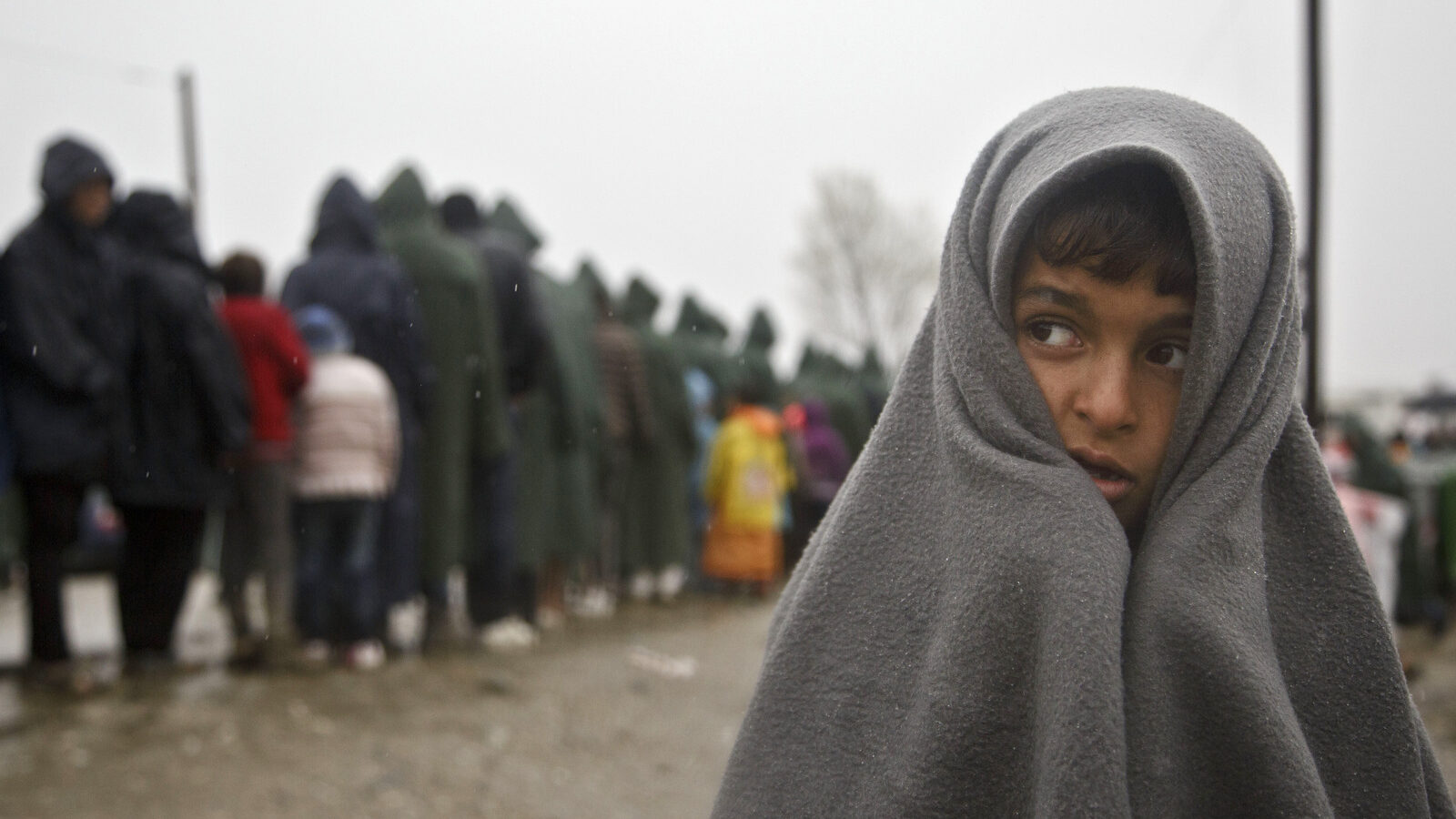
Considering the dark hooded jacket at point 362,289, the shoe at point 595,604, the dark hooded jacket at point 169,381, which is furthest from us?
the shoe at point 595,604

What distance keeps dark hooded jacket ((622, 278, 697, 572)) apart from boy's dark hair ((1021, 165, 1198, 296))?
7.05m

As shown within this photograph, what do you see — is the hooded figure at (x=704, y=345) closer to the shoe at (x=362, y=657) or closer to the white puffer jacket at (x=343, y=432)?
the white puffer jacket at (x=343, y=432)

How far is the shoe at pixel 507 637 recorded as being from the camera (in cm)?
599

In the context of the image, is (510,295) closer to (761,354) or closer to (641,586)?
(641,586)

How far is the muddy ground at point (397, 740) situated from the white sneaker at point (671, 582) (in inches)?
110

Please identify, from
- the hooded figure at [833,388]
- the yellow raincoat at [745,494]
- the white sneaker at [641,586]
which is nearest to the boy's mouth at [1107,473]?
the white sneaker at [641,586]

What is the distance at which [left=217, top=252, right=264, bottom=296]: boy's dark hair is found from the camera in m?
5.33

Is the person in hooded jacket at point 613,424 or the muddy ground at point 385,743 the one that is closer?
the muddy ground at point 385,743


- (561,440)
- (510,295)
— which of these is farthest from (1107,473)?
(561,440)

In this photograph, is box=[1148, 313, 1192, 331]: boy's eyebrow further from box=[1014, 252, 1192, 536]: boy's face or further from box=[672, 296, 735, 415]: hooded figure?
box=[672, 296, 735, 415]: hooded figure

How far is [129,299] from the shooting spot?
4695 mm

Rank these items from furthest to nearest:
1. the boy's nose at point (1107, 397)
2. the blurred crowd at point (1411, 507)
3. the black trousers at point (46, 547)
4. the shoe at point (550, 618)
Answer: the blurred crowd at point (1411, 507) → the shoe at point (550, 618) → the black trousers at point (46, 547) → the boy's nose at point (1107, 397)

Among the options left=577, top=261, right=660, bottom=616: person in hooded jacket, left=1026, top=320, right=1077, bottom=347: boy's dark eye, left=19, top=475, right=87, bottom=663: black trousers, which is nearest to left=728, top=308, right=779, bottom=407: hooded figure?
left=577, top=261, right=660, bottom=616: person in hooded jacket

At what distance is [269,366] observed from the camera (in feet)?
16.7
